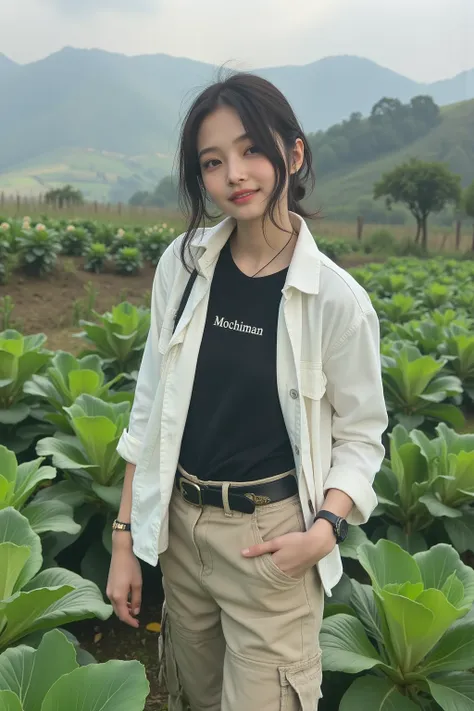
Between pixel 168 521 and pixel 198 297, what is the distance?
540mm

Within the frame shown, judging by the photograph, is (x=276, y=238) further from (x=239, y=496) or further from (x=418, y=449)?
(x=418, y=449)

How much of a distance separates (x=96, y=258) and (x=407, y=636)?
1008 cm

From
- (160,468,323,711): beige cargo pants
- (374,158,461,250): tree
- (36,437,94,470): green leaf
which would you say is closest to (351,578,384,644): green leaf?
(160,468,323,711): beige cargo pants

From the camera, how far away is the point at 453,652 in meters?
1.67

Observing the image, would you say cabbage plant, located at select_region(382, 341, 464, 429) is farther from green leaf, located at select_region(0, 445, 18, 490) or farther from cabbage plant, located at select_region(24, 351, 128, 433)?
green leaf, located at select_region(0, 445, 18, 490)

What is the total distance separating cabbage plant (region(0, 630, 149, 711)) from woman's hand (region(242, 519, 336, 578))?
1.09 feet

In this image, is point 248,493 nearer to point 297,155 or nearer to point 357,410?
point 357,410

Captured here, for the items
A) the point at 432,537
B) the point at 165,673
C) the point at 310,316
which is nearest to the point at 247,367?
the point at 310,316

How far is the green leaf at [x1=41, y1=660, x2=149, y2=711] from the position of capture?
3.63 ft

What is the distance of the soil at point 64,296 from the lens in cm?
749

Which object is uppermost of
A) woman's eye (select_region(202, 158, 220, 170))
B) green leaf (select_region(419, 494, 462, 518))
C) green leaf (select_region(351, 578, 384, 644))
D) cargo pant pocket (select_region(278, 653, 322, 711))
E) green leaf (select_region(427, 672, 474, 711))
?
woman's eye (select_region(202, 158, 220, 170))

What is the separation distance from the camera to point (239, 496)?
1.32m

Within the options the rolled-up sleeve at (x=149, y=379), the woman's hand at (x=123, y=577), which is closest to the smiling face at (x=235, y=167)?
the rolled-up sleeve at (x=149, y=379)

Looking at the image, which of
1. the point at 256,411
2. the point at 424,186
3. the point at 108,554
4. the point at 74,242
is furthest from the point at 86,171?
the point at 256,411
